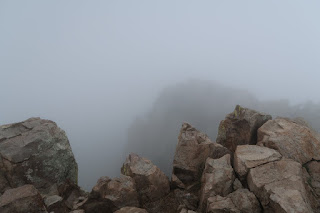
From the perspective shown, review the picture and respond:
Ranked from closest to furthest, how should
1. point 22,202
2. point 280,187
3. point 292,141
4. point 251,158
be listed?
point 280,187, point 22,202, point 251,158, point 292,141

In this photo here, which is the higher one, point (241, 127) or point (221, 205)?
point (241, 127)

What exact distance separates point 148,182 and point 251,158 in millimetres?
10755

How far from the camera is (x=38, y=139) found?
25.3 metres

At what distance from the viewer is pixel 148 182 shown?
23312 millimetres

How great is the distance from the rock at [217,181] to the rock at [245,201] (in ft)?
4.83

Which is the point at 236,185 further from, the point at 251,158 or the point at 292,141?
the point at 292,141

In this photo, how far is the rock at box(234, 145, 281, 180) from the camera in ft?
63.9

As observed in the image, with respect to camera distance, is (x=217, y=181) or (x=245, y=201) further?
(x=217, y=181)

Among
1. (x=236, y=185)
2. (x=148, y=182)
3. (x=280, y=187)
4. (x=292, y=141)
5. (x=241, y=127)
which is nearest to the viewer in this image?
(x=280, y=187)

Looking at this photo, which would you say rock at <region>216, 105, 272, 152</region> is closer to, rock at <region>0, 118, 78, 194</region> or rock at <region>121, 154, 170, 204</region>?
rock at <region>121, 154, 170, 204</region>

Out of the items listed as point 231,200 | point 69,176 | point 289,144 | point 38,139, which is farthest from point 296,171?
point 38,139

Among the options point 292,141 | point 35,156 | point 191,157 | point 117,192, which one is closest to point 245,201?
point 191,157

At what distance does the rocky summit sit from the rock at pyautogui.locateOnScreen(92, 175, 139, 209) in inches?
3.6

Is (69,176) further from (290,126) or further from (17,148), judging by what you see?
(290,126)
